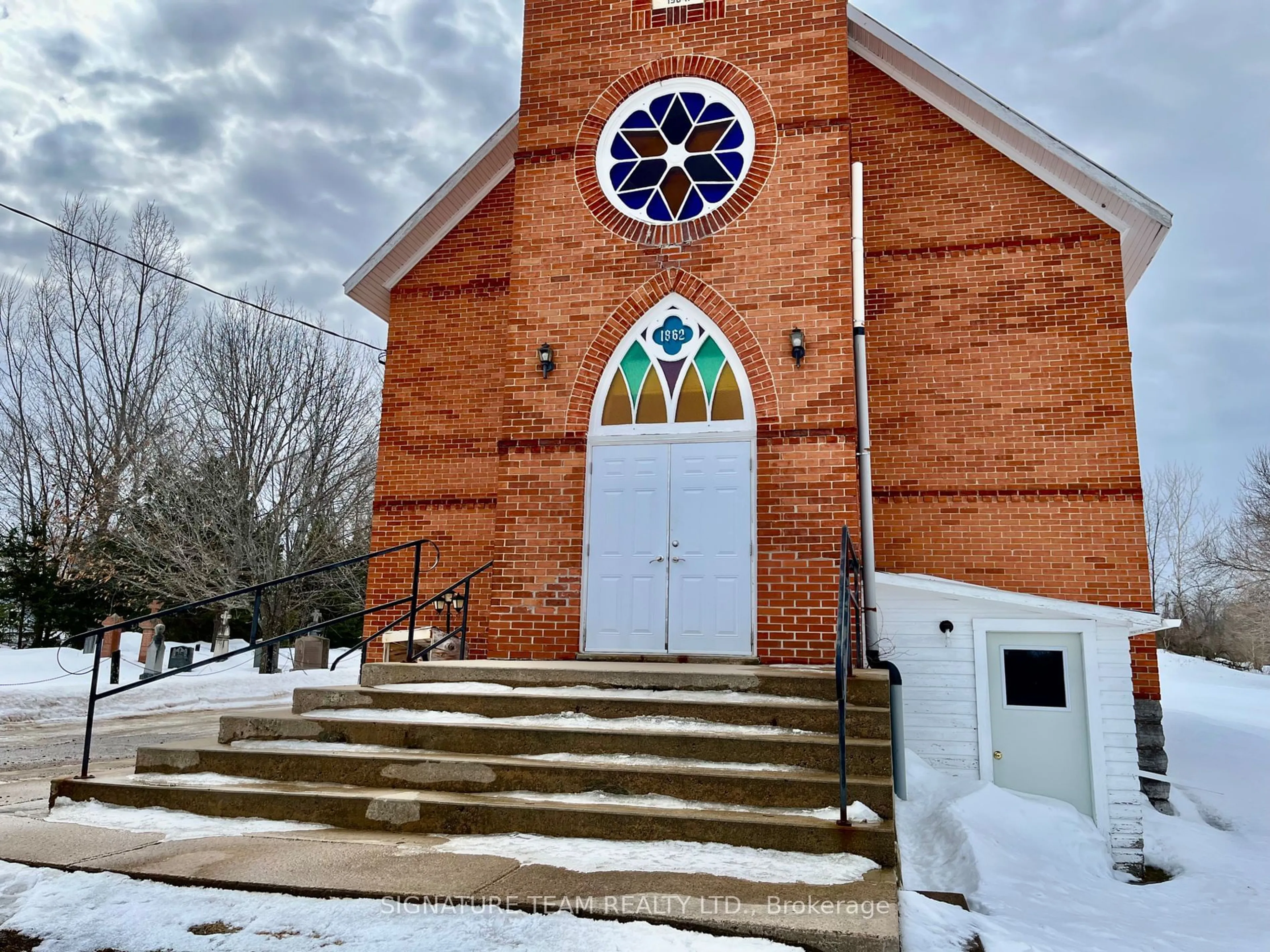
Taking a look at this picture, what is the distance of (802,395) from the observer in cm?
795

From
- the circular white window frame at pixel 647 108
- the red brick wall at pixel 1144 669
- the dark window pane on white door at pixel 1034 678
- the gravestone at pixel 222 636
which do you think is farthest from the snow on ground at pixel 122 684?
the red brick wall at pixel 1144 669

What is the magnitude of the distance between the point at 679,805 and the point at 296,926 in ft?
6.60

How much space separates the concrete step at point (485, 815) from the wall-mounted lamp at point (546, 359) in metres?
4.40

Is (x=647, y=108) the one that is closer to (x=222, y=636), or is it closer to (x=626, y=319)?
(x=626, y=319)

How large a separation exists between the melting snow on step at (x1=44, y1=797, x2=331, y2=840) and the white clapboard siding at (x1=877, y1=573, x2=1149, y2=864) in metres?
5.48

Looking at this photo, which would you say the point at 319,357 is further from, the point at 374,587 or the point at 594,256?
the point at 594,256

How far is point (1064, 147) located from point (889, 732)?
6643 mm

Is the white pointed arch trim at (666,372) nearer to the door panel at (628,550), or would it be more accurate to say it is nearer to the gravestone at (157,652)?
the door panel at (628,550)

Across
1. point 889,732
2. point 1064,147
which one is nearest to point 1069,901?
point 889,732

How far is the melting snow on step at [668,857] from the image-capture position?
4004mm

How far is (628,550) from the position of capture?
815 centimetres

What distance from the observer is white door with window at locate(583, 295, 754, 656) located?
789cm

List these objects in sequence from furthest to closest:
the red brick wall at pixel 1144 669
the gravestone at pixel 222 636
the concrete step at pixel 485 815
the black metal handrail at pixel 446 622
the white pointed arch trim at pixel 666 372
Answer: the gravestone at pixel 222 636 < the red brick wall at pixel 1144 669 < the white pointed arch trim at pixel 666 372 < the black metal handrail at pixel 446 622 < the concrete step at pixel 485 815

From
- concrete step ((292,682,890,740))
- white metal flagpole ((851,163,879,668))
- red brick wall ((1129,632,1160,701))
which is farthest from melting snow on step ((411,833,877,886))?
red brick wall ((1129,632,1160,701))
